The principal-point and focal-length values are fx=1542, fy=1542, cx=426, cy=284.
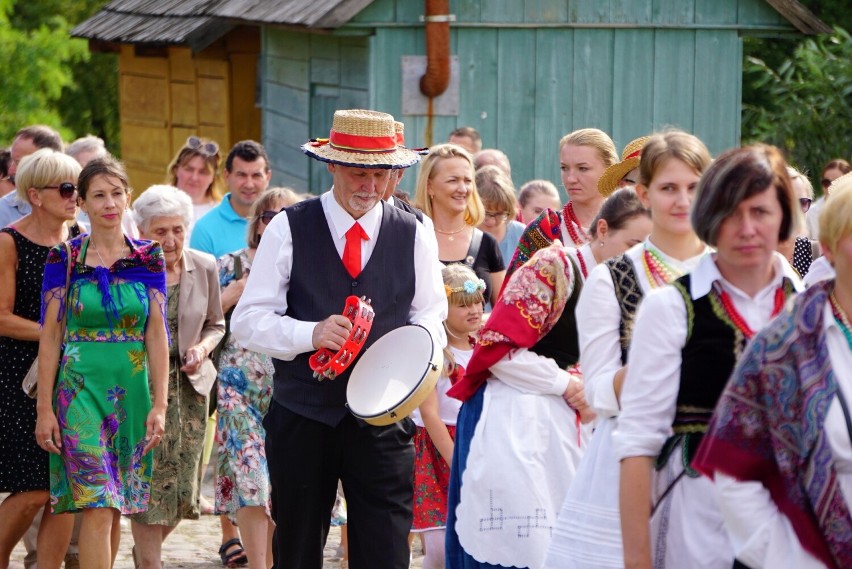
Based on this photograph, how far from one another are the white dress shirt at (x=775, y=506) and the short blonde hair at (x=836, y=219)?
14 centimetres

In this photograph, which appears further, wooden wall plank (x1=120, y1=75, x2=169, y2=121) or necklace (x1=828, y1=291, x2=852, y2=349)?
wooden wall plank (x1=120, y1=75, x2=169, y2=121)

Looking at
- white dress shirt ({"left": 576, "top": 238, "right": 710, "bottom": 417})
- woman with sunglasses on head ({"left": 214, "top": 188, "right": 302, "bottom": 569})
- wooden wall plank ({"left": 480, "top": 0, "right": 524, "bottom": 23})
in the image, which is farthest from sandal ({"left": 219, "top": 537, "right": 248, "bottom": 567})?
wooden wall plank ({"left": 480, "top": 0, "right": 524, "bottom": 23})

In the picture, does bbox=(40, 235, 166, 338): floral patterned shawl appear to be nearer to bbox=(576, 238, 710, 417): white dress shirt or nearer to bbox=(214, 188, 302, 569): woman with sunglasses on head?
bbox=(214, 188, 302, 569): woman with sunglasses on head

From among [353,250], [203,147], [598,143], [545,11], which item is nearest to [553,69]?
[545,11]

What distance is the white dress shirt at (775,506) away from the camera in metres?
3.09

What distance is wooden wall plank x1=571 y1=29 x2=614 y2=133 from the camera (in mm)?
13141

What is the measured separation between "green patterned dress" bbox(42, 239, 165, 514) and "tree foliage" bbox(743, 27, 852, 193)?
10187mm

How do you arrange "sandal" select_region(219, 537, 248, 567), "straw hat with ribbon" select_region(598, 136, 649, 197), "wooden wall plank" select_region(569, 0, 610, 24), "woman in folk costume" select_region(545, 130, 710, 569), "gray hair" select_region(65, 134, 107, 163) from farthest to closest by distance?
1. "wooden wall plank" select_region(569, 0, 610, 24)
2. "gray hair" select_region(65, 134, 107, 163)
3. "sandal" select_region(219, 537, 248, 567)
4. "straw hat with ribbon" select_region(598, 136, 649, 197)
5. "woman in folk costume" select_region(545, 130, 710, 569)

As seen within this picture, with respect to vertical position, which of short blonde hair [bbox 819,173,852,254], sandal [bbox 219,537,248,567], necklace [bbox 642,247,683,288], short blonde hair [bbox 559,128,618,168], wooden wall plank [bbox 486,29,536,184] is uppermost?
wooden wall plank [bbox 486,29,536,184]

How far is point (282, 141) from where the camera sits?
14531 millimetres

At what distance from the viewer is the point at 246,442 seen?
283 inches

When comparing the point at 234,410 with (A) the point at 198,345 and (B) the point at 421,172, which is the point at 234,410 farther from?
(B) the point at 421,172

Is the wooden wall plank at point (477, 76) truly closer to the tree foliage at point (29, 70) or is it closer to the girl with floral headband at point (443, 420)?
the girl with floral headband at point (443, 420)

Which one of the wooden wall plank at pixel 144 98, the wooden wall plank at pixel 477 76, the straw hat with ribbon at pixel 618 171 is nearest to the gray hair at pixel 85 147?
the wooden wall plank at pixel 477 76
